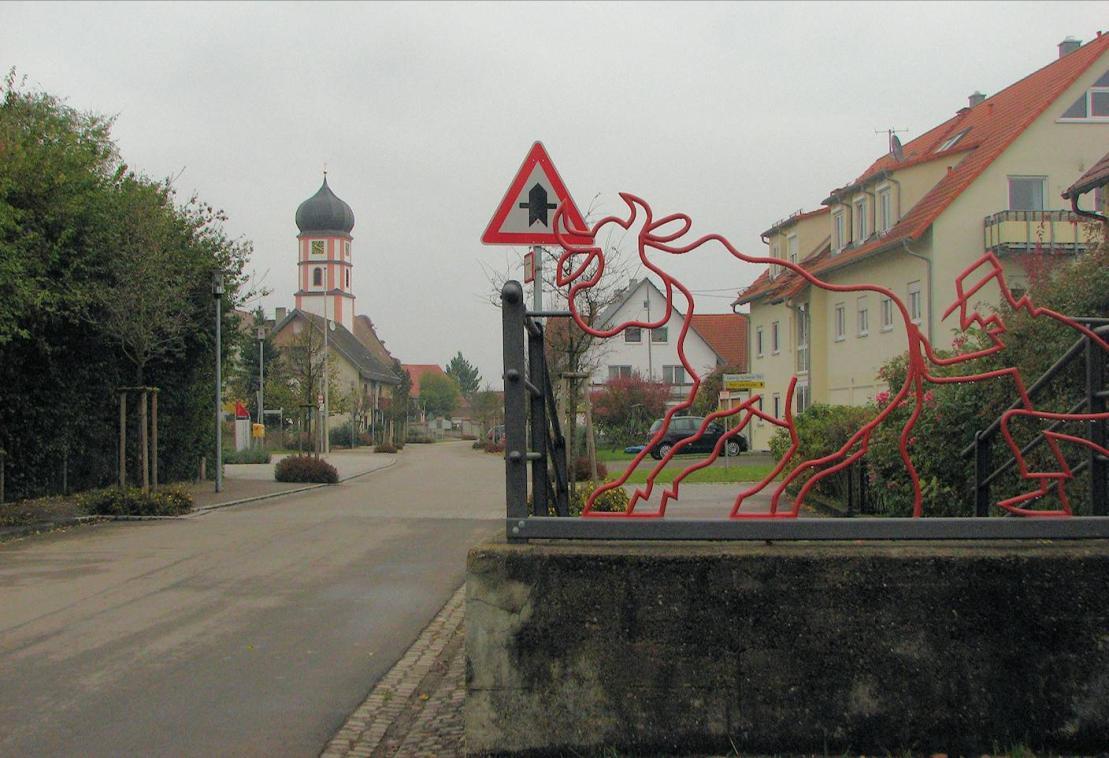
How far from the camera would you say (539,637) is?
428cm

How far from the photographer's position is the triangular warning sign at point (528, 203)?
7.75 m

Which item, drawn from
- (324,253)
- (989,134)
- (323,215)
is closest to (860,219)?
(989,134)

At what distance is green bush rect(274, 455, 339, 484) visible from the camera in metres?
29.4

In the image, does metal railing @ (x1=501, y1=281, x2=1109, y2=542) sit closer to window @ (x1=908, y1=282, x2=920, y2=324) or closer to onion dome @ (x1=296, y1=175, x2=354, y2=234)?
window @ (x1=908, y1=282, x2=920, y2=324)

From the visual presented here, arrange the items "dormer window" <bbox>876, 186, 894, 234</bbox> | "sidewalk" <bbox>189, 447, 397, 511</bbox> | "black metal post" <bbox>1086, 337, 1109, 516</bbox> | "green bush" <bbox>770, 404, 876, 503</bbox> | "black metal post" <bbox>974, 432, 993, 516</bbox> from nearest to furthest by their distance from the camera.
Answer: "black metal post" <bbox>1086, 337, 1109, 516</bbox>, "black metal post" <bbox>974, 432, 993, 516</bbox>, "green bush" <bbox>770, 404, 876, 503</bbox>, "sidewalk" <bbox>189, 447, 397, 511</bbox>, "dormer window" <bbox>876, 186, 894, 234</bbox>

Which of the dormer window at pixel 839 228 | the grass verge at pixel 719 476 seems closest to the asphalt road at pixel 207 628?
the grass verge at pixel 719 476

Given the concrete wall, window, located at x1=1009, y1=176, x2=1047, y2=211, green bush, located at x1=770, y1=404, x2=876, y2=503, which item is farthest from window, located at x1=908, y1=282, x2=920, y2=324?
the concrete wall

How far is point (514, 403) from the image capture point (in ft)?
14.5

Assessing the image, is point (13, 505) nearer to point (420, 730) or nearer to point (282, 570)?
point (282, 570)

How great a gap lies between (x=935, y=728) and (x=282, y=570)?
8.89 meters

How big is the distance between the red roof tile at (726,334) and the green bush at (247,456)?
2481 centimetres

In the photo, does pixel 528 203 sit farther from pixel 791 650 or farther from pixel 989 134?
pixel 989 134

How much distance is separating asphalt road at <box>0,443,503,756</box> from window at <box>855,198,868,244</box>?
20.1 meters

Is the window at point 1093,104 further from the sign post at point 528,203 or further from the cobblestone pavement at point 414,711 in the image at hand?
the cobblestone pavement at point 414,711
